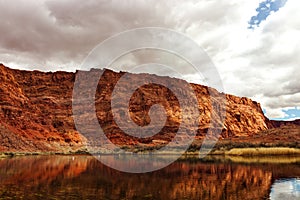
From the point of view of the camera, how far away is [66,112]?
15938 centimetres

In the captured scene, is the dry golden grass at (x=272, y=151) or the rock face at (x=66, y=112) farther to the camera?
the rock face at (x=66, y=112)

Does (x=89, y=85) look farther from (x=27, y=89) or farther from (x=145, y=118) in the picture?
(x=145, y=118)

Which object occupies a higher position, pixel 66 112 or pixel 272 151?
pixel 66 112

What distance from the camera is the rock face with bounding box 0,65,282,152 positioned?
11984 centimetres

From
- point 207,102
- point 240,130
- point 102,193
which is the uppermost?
point 207,102

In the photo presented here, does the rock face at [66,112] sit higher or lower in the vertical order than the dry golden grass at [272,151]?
higher

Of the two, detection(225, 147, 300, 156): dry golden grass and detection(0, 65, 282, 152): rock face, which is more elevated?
detection(0, 65, 282, 152): rock face

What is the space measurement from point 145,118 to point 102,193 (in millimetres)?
134904

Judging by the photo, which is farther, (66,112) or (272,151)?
(66,112)

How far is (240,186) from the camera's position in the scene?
25.1 m

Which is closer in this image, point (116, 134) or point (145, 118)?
point (116, 134)

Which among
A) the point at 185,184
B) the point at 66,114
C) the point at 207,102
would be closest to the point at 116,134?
the point at 66,114

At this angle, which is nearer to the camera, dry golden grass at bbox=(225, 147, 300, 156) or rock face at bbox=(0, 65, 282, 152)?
dry golden grass at bbox=(225, 147, 300, 156)

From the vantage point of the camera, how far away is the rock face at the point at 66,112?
393 ft
